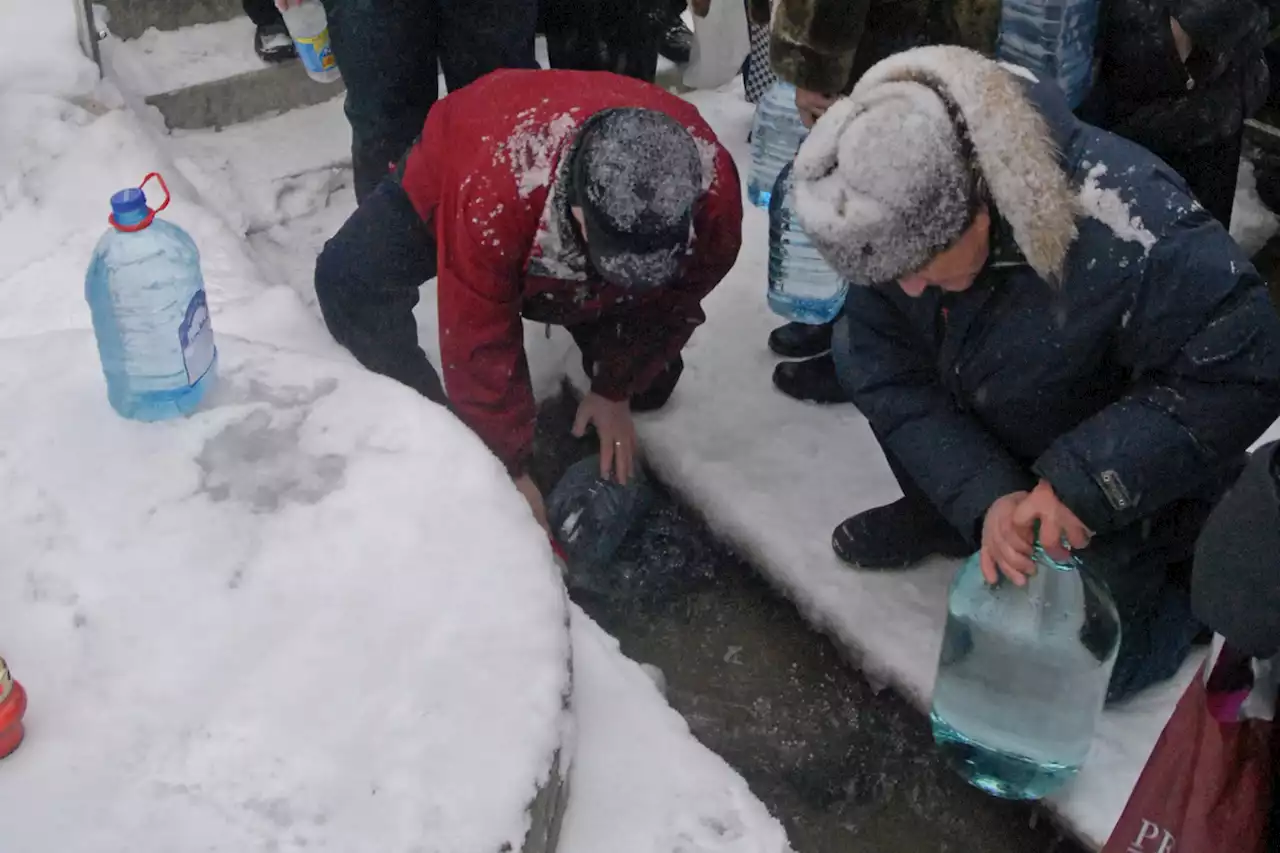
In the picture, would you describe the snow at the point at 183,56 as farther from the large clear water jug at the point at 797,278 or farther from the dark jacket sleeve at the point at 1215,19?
the dark jacket sleeve at the point at 1215,19

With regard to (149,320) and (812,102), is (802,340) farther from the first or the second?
(149,320)

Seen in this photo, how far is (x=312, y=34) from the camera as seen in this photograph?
2.88m

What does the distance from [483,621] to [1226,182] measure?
190cm

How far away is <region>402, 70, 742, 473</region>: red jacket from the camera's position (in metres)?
1.91

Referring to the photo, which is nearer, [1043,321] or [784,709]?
[1043,321]

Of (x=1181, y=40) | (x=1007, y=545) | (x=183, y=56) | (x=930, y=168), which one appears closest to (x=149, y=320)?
(x=930, y=168)

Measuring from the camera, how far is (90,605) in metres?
1.26

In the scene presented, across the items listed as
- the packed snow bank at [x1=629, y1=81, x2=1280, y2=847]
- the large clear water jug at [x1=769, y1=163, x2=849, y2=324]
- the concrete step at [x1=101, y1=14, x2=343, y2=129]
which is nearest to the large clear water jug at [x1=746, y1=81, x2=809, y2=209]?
the large clear water jug at [x1=769, y1=163, x2=849, y2=324]

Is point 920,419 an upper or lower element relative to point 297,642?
lower

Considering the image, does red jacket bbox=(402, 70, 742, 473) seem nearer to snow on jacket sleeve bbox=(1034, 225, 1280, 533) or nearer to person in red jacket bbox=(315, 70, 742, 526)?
person in red jacket bbox=(315, 70, 742, 526)

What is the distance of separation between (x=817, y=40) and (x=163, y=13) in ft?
8.62

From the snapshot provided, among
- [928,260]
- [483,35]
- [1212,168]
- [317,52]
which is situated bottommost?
[317,52]

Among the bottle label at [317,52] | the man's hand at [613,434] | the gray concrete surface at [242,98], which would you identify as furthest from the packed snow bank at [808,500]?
the gray concrete surface at [242,98]

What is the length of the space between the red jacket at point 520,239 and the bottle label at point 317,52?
86 cm
